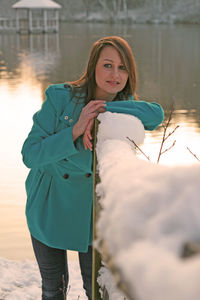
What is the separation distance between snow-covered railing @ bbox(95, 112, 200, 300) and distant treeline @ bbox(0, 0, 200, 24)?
58367 mm

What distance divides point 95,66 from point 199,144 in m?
6.20

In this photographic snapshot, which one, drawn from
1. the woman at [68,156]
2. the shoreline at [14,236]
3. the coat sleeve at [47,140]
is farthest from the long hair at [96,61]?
the shoreline at [14,236]

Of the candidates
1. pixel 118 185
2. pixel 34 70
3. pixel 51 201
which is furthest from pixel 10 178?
pixel 34 70

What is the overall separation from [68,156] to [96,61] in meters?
0.40

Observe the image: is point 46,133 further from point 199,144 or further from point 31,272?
point 199,144

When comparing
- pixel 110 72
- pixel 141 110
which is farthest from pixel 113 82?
pixel 141 110

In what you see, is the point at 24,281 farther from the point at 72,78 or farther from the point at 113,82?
the point at 72,78

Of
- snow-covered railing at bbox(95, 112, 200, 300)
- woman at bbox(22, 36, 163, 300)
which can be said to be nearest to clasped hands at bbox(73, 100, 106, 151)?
woman at bbox(22, 36, 163, 300)

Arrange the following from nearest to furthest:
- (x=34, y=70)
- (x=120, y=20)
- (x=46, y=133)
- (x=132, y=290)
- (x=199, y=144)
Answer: (x=132, y=290)
(x=46, y=133)
(x=199, y=144)
(x=34, y=70)
(x=120, y=20)

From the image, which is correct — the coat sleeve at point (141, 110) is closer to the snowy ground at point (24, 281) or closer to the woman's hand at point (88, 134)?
the woman's hand at point (88, 134)

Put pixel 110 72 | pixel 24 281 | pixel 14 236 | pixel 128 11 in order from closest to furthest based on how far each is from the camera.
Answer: pixel 110 72, pixel 24 281, pixel 14 236, pixel 128 11

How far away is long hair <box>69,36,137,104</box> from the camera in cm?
205

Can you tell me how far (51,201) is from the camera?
219 centimetres

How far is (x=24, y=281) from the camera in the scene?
147 inches
